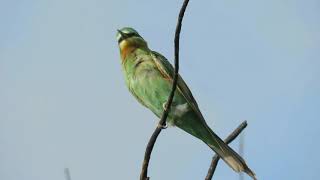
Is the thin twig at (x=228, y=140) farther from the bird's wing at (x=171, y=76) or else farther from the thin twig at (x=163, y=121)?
the bird's wing at (x=171, y=76)

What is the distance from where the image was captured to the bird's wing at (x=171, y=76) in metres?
4.04

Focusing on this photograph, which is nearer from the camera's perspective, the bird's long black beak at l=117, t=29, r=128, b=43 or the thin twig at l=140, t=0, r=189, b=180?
the thin twig at l=140, t=0, r=189, b=180

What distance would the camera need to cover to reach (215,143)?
3.73m

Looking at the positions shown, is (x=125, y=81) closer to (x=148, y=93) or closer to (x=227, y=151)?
(x=148, y=93)

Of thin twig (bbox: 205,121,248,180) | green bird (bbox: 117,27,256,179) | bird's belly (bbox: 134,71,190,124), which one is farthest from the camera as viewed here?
bird's belly (bbox: 134,71,190,124)

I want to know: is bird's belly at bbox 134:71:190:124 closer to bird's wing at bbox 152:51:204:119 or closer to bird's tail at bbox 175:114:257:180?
bird's wing at bbox 152:51:204:119

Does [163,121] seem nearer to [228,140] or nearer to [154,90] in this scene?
[228,140]

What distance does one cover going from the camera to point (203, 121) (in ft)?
13.1

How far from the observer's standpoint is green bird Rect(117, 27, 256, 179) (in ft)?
13.1

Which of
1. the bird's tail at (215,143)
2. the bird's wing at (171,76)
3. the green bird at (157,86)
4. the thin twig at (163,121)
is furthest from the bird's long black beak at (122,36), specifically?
the thin twig at (163,121)

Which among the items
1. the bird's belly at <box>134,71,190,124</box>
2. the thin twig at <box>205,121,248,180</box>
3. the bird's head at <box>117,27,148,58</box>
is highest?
the bird's head at <box>117,27,148,58</box>

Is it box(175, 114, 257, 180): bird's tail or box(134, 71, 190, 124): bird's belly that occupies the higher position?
box(134, 71, 190, 124): bird's belly

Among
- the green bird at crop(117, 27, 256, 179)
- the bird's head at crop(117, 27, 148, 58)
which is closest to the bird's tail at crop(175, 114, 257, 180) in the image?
the green bird at crop(117, 27, 256, 179)

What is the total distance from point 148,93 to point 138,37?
0.50 metres
